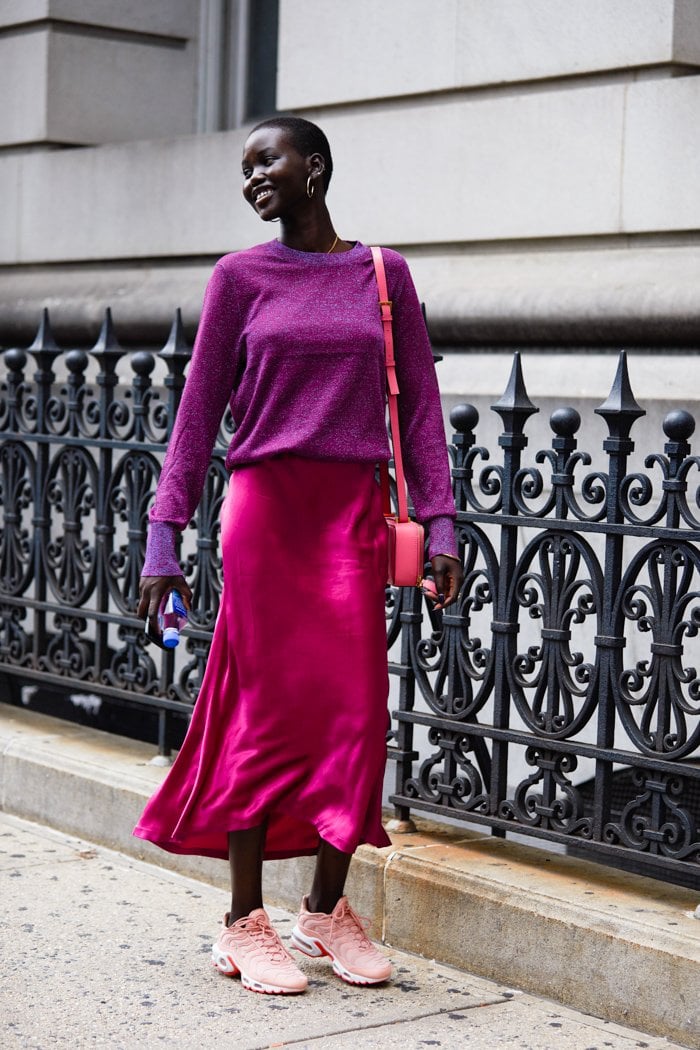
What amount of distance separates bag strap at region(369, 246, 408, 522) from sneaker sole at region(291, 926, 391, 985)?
1110 millimetres

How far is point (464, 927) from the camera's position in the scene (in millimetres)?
4512

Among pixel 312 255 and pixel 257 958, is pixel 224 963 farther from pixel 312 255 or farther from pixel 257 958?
pixel 312 255

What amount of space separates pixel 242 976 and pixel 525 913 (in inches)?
29.1

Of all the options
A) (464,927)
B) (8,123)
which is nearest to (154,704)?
(464,927)

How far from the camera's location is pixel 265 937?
4.29 metres

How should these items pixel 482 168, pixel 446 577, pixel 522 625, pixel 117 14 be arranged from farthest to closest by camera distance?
pixel 117 14 → pixel 482 168 → pixel 522 625 → pixel 446 577

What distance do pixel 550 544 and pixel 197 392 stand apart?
1.11 metres

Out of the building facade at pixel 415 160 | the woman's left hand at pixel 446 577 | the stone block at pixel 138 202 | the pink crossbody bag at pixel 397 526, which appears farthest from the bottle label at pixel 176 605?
the stone block at pixel 138 202

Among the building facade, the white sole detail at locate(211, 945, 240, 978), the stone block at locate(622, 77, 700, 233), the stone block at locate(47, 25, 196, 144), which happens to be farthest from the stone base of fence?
the stone block at locate(47, 25, 196, 144)

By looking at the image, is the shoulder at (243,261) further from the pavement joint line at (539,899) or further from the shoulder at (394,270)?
the pavement joint line at (539,899)

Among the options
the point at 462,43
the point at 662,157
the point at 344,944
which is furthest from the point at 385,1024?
the point at 462,43

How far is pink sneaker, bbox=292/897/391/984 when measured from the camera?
4.30 metres

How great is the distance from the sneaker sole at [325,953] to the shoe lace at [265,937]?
7cm

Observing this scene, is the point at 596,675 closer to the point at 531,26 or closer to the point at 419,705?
the point at 419,705
